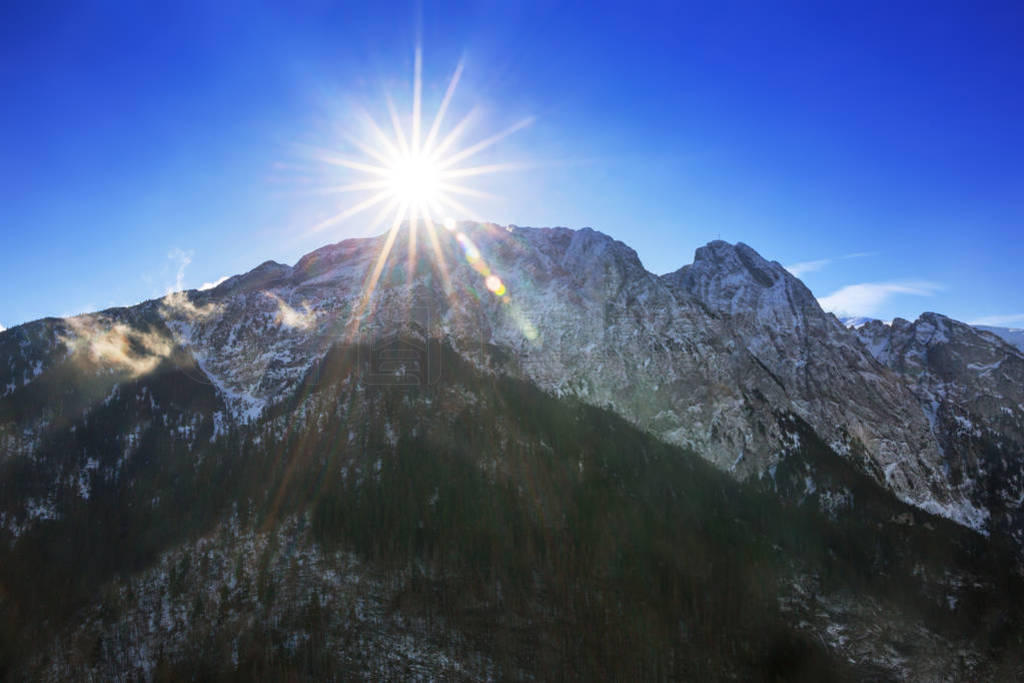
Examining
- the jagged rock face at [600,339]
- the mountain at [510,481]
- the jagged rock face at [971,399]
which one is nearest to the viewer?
the mountain at [510,481]

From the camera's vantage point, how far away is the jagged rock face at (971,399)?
135875mm

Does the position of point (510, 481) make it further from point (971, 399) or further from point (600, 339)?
point (971, 399)

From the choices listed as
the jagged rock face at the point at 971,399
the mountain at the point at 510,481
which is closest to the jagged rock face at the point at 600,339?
the mountain at the point at 510,481

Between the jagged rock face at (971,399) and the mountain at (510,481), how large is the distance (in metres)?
0.95

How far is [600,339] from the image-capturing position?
151m

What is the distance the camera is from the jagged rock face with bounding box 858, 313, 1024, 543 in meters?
136

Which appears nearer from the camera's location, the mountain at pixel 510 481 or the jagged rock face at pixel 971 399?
the mountain at pixel 510 481

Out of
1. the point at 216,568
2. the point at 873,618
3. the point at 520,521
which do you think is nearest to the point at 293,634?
the point at 216,568

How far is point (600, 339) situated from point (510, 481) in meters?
55.5

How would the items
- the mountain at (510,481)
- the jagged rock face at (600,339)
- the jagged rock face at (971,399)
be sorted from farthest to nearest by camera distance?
the jagged rock face at (971,399) < the jagged rock face at (600,339) < the mountain at (510,481)

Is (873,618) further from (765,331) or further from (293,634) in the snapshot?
(293,634)

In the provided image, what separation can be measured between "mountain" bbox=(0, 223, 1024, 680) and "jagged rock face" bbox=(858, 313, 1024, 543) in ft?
3.10

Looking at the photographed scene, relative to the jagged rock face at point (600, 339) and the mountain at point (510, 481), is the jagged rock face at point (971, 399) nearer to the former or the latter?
the mountain at point (510, 481)

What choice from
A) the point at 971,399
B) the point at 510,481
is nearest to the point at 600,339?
the point at 510,481
